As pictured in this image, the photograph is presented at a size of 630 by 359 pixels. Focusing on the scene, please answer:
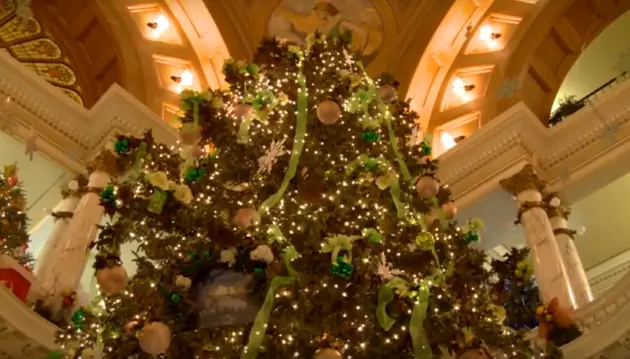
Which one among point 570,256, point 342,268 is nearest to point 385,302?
point 342,268

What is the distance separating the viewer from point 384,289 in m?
4.15

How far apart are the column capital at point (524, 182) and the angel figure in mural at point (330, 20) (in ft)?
13.7

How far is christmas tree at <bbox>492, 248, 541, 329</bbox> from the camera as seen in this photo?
518 cm

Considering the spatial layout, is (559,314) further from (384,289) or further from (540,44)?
(540,44)

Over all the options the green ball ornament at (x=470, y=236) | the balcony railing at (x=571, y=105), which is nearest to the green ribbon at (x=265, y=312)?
the green ball ornament at (x=470, y=236)

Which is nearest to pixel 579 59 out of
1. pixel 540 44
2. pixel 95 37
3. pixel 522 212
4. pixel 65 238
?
pixel 540 44

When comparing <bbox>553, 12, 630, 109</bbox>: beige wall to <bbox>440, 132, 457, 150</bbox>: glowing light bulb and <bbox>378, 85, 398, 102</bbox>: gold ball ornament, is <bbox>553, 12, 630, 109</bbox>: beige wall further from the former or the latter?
<bbox>378, 85, 398, 102</bbox>: gold ball ornament

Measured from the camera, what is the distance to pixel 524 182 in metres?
9.95

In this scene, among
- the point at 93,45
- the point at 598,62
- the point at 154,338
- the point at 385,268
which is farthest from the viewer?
the point at 598,62

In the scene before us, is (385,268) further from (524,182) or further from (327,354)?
(524,182)

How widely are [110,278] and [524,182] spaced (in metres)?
7.17

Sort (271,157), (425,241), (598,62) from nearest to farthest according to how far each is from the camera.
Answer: (425,241), (271,157), (598,62)

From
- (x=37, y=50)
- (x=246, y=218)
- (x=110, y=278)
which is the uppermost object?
(x=37, y=50)

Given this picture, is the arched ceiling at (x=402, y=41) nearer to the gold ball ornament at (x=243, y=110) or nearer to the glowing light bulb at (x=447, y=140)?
the glowing light bulb at (x=447, y=140)
